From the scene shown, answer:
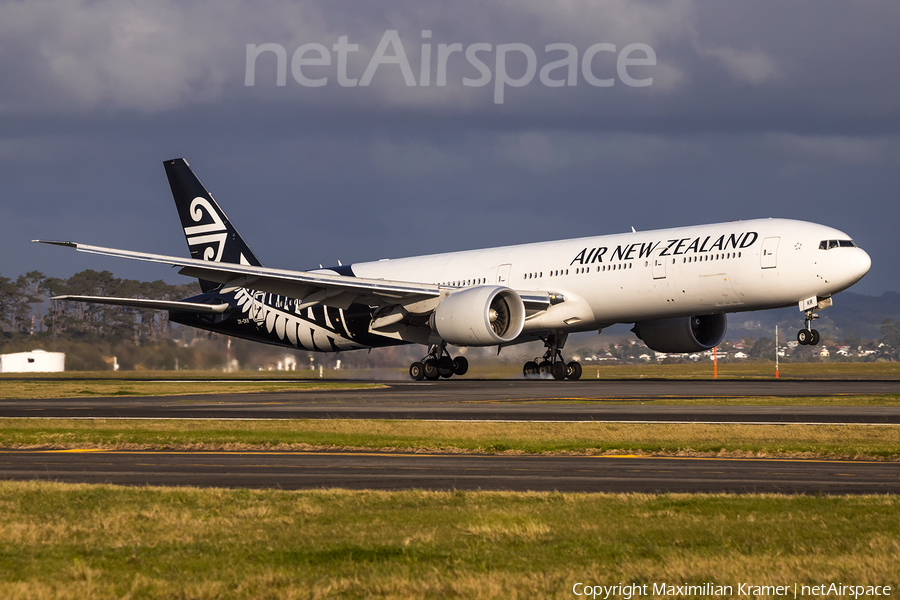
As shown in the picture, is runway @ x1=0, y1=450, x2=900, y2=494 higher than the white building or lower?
lower

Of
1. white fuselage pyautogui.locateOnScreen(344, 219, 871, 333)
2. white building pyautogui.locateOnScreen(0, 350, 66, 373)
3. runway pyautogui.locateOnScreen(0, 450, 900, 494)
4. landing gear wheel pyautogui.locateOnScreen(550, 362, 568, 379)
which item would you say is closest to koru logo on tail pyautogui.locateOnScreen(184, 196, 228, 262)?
Result: white fuselage pyautogui.locateOnScreen(344, 219, 871, 333)

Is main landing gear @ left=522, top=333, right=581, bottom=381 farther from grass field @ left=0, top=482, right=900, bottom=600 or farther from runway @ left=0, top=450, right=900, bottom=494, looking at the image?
grass field @ left=0, top=482, right=900, bottom=600

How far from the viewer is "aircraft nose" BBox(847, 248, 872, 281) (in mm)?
36144

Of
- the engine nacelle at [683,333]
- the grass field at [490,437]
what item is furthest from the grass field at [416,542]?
the engine nacelle at [683,333]

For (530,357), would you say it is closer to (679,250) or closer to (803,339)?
(679,250)

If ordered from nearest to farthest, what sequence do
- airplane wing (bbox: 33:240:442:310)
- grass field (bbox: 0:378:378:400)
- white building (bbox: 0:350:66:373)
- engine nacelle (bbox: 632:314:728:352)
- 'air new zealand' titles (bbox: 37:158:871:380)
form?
grass field (bbox: 0:378:378:400) < 'air new zealand' titles (bbox: 37:158:871:380) < airplane wing (bbox: 33:240:442:310) < engine nacelle (bbox: 632:314:728:352) < white building (bbox: 0:350:66:373)

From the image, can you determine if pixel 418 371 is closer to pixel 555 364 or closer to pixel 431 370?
pixel 431 370

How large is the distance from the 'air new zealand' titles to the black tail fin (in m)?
0.06

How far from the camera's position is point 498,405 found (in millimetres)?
27047

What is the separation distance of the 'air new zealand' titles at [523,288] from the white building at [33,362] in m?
15.7

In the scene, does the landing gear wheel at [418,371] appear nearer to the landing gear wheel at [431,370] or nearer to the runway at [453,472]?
the landing gear wheel at [431,370]

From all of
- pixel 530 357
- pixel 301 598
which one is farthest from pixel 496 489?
pixel 530 357

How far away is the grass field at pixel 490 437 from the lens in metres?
16.7
